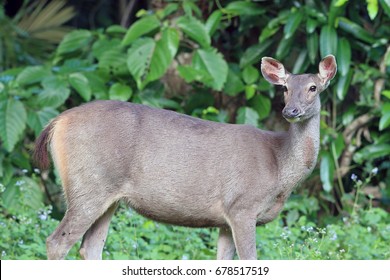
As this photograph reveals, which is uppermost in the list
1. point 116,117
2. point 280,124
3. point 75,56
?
point 116,117

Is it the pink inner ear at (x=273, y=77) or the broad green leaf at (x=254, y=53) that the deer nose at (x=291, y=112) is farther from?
the broad green leaf at (x=254, y=53)

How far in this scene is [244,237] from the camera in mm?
6375

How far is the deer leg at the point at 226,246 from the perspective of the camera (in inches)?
265

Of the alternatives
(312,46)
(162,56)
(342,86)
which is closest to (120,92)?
(162,56)

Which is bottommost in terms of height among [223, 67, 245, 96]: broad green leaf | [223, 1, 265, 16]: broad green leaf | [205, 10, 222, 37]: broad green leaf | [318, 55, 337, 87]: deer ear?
[223, 67, 245, 96]: broad green leaf

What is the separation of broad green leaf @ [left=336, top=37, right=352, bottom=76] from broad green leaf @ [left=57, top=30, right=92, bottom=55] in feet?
8.57

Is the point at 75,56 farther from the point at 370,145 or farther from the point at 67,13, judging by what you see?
the point at 370,145

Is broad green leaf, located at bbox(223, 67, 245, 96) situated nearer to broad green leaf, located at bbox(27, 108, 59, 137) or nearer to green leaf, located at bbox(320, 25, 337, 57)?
green leaf, located at bbox(320, 25, 337, 57)

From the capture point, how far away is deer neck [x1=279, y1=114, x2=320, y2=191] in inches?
259

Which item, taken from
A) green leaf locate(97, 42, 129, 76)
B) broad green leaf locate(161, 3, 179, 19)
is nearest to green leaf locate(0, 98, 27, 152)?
green leaf locate(97, 42, 129, 76)

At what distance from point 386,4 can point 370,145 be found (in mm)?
1545

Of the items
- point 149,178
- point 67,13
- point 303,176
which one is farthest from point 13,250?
point 67,13

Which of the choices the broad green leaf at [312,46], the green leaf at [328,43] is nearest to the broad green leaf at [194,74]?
the broad green leaf at [312,46]

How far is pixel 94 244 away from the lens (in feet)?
22.0
